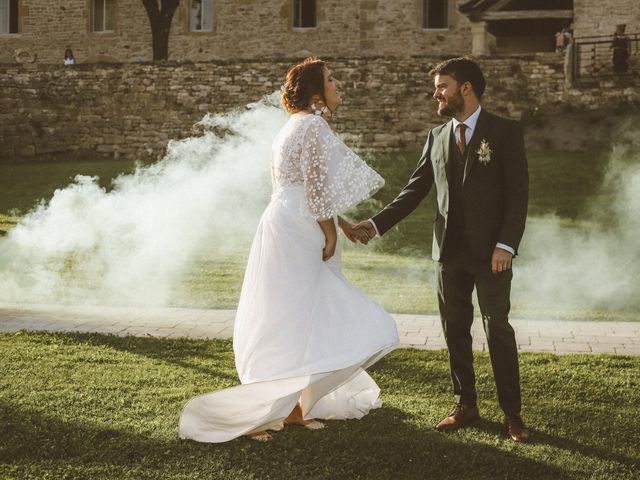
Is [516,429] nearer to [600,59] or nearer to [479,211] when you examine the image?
[479,211]

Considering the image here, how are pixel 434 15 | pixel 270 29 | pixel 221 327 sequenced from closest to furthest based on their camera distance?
pixel 221 327 < pixel 434 15 < pixel 270 29

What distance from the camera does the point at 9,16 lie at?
118 feet

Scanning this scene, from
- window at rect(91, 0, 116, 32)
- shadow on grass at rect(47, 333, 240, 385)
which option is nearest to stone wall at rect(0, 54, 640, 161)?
window at rect(91, 0, 116, 32)

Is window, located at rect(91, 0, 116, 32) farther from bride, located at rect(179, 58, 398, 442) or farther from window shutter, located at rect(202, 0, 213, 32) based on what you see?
bride, located at rect(179, 58, 398, 442)

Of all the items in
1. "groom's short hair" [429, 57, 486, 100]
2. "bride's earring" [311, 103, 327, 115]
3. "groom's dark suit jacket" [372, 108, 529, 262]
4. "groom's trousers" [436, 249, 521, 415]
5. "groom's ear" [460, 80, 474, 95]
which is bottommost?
"groom's trousers" [436, 249, 521, 415]

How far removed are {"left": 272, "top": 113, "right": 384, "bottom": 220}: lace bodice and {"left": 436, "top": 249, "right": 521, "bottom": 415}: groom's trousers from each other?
678 mm

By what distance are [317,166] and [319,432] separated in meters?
1.44

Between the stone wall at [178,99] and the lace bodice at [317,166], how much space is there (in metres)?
19.5

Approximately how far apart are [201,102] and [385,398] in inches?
826

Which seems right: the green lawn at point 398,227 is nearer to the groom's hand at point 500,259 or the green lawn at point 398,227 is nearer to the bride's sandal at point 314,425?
the bride's sandal at point 314,425

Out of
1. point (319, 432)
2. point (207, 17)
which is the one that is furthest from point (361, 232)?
point (207, 17)

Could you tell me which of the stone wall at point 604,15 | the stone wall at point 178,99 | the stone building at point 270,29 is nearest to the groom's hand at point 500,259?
the stone wall at point 178,99

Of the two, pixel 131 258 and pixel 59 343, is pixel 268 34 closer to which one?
pixel 131 258

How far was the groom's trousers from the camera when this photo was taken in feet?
15.6
